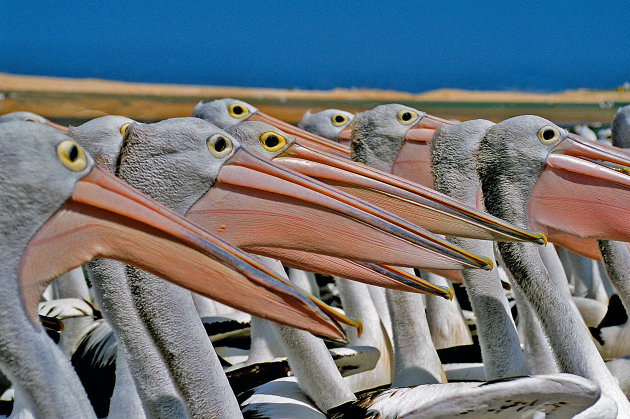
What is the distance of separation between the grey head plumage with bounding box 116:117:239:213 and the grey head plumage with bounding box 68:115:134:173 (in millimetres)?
330

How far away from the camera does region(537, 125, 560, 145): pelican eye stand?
3518mm

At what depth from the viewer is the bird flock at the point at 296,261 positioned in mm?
1894

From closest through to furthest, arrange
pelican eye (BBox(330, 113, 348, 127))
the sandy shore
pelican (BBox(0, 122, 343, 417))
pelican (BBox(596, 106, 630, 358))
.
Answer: pelican (BBox(0, 122, 343, 417)) → pelican (BBox(596, 106, 630, 358)) → pelican eye (BBox(330, 113, 348, 127)) → the sandy shore

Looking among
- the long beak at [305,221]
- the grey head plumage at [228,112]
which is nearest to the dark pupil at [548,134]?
the long beak at [305,221]

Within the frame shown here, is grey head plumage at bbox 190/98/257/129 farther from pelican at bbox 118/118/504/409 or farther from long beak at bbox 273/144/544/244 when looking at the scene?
pelican at bbox 118/118/504/409

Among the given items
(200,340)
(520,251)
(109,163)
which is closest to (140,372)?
(200,340)

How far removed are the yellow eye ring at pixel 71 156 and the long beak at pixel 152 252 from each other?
30mm

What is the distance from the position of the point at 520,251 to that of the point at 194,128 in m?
1.43

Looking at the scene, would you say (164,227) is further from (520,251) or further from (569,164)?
(569,164)

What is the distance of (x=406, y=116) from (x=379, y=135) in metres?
0.17

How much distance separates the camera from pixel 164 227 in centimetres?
196

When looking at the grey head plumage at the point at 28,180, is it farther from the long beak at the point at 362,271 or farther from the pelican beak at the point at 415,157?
the pelican beak at the point at 415,157

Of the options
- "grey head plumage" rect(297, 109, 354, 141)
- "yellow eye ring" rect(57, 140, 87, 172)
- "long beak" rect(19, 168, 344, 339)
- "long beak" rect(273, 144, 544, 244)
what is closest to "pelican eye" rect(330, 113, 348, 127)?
"grey head plumage" rect(297, 109, 354, 141)

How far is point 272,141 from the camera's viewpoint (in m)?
3.45
